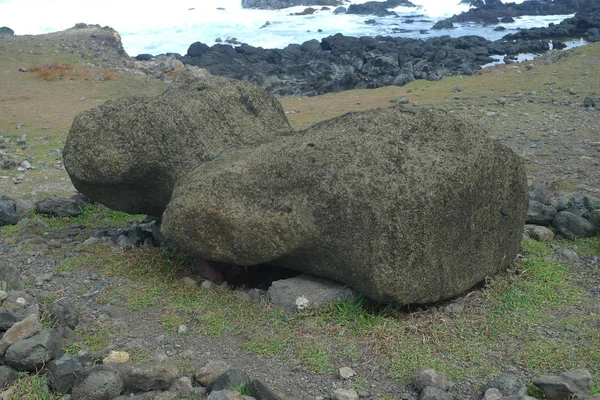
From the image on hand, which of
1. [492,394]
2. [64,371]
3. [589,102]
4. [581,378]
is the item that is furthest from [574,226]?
[589,102]

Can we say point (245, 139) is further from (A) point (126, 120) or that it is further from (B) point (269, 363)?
(B) point (269, 363)

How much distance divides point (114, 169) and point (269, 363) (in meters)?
2.67

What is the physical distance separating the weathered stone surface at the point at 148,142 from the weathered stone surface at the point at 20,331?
201 cm

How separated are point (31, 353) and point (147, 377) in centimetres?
84

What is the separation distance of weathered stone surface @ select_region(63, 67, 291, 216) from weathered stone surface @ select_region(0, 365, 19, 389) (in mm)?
2428

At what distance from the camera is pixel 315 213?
526cm

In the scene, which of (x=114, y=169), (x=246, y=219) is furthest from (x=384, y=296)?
(x=114, y=169)

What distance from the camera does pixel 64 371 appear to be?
14.1 feet

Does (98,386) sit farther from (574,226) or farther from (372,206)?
(574,226)

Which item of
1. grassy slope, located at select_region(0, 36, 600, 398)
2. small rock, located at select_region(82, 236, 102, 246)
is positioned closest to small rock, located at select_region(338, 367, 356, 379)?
grassy slope, located at select_region(0, 36, 600, 398)

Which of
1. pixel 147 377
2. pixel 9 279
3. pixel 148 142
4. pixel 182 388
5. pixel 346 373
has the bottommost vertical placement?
pixel 346 373

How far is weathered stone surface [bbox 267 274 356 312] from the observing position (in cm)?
539

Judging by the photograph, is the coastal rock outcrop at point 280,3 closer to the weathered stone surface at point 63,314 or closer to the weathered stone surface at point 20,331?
the weathered stone surface at point 63,314

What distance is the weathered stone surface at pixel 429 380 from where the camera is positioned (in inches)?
171
